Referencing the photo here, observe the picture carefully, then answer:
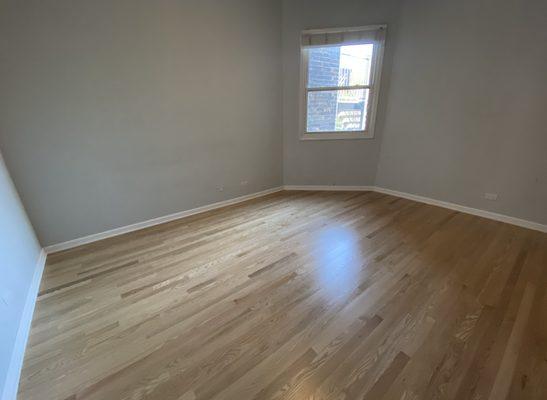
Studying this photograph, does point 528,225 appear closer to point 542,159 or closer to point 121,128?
point 542,159

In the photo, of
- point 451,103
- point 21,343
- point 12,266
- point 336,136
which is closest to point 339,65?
point 336,136

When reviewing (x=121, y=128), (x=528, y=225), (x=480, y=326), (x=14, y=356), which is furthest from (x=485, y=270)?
(x=121, y=128)

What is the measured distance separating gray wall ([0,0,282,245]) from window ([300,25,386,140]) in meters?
0.53

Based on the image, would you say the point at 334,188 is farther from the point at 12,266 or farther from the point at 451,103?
the point at 12,266

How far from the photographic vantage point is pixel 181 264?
2.07 meters

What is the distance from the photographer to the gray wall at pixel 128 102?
1947mm

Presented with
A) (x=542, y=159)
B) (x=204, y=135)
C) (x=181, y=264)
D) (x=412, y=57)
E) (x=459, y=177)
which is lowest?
(x=181, y=264)

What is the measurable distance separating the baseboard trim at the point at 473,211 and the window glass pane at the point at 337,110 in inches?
46.3

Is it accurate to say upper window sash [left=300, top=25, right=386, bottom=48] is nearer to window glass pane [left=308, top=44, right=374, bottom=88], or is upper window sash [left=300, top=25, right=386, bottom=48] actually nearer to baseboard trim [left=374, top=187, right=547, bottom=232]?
window glass pane [left=308, top=44, right=374, bottom=88]

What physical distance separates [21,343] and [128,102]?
210cm

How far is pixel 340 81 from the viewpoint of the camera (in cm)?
344

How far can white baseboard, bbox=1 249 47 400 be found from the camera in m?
1.11

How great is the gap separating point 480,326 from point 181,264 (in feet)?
7.20

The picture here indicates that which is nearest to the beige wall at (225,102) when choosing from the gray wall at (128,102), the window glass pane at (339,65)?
the gray wall at (128,102)
